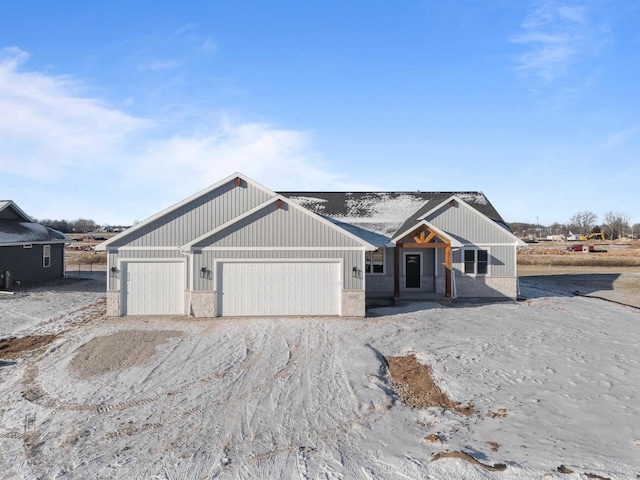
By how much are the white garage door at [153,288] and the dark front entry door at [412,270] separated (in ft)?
35.1

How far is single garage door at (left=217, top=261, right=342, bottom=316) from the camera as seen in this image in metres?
16.1

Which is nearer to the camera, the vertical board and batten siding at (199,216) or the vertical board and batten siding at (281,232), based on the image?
the vertical board and batten siding at (281,232)

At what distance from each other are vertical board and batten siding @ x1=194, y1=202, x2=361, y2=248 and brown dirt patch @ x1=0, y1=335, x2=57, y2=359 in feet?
19.5

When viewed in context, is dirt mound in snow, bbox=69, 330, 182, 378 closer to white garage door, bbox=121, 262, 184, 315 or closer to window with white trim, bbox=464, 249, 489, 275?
white garage door, bbox=121, 262, 184, 315

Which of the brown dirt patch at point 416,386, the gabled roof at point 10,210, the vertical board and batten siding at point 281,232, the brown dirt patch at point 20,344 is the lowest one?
the brown dirt patch at point 416,386

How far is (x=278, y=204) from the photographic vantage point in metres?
16.2

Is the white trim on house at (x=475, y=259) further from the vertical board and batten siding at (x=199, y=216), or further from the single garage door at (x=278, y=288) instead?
the vertical board and batten siding at (x=199, y=216)

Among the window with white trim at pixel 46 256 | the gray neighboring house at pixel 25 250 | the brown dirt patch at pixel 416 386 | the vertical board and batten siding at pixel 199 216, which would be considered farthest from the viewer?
the window with white trim at pixel 46 256

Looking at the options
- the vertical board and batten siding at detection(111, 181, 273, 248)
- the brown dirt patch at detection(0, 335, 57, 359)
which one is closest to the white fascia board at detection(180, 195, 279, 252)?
the vertical board and batten siding at detection(111, 181, 273, 248)

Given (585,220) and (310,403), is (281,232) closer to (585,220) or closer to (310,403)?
(310,403)

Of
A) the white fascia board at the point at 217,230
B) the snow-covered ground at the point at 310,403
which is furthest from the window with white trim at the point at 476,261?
the white fascia board at the point at 217,230

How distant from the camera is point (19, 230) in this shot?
25000 mm

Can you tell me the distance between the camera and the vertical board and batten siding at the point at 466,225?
2052 centimetres

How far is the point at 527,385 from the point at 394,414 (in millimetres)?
3405
